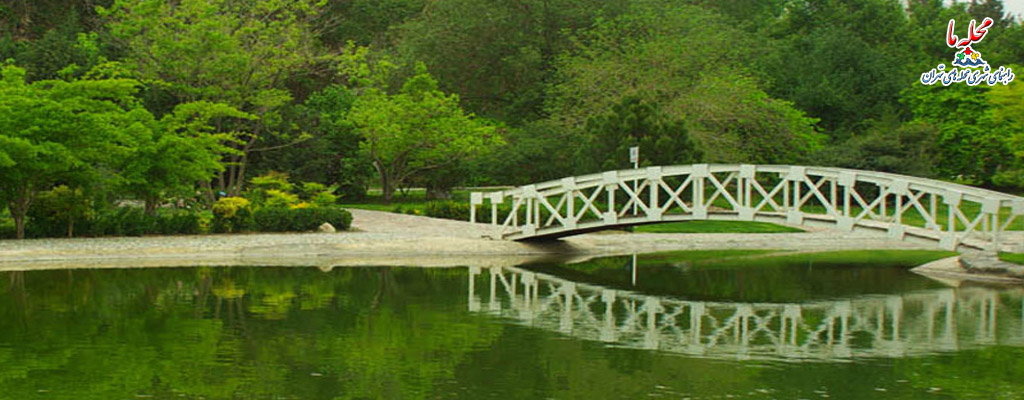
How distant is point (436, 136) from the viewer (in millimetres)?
42031

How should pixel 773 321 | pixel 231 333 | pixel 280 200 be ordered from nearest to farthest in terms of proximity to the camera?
pixel 231 333 < pixel 773 321 < pixel 280 200

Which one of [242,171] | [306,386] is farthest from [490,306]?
[242,171]

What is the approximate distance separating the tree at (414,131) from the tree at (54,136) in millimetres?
12077

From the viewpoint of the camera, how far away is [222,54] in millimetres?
37094

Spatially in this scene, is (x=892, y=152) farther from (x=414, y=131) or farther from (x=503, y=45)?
(x=414, y=131)

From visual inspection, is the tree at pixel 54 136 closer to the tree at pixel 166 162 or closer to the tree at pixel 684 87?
the tree at pixel 166 162

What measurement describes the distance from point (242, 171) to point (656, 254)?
50.4 ft

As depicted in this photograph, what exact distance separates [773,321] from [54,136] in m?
18.3

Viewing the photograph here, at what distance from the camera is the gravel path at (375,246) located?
89.4ft

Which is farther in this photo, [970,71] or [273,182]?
[970,71]

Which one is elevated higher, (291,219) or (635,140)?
(635,140)

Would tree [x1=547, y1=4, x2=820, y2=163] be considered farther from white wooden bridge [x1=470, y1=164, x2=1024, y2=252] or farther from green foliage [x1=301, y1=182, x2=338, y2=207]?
green foliage [x1=301, y1=182, x2=338, y2=207]

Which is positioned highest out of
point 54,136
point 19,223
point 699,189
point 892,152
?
point 892,152

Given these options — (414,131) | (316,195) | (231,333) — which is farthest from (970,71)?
(231,333)
